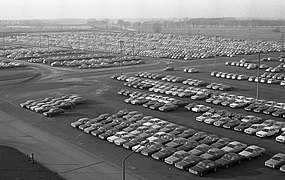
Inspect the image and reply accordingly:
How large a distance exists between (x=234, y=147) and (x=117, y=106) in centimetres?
1531

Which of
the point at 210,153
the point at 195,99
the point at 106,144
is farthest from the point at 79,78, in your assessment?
the point at 210,153

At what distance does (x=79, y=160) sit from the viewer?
2225cm

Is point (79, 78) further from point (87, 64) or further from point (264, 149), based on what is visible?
point (264, 149)

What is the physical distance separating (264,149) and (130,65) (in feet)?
148

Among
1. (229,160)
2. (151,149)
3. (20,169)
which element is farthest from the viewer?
(151,149)

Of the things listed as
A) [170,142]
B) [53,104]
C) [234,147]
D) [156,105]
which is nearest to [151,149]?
[170,142]

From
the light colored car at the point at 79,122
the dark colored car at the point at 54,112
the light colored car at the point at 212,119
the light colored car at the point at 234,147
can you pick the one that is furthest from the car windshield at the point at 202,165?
the dark colored car at the point at 54,112

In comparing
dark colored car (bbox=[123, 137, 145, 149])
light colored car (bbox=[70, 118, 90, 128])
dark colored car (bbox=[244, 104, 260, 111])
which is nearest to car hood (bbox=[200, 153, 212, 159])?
dark colored car (bbox=[123, 137, 145, 149])

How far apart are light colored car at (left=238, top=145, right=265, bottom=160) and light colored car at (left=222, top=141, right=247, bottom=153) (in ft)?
1.35

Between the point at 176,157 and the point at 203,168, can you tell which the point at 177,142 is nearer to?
the point at 176,157

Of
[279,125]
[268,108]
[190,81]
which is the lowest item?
[279,125]

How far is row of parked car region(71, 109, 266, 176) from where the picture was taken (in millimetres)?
21281

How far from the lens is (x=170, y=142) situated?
24719mm

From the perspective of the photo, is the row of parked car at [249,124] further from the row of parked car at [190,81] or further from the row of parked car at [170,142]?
the row of parked car at [190,81]
